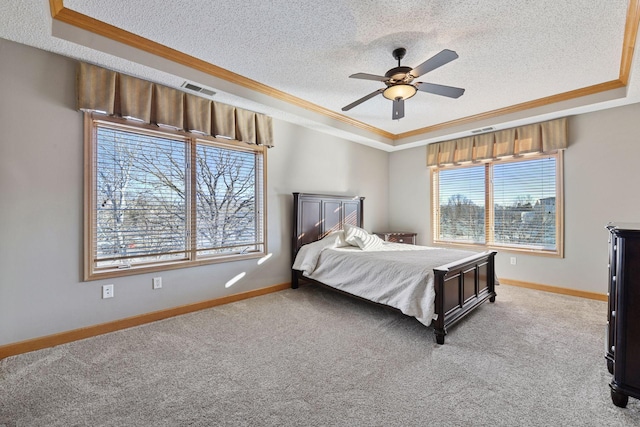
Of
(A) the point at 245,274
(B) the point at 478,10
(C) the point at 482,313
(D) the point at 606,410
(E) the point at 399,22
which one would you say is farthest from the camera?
(A) the point at 245,274

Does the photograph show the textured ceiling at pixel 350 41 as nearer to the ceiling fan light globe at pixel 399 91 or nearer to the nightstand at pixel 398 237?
the ceiling fan light globe at pixel 399 91

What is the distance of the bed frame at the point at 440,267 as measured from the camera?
8.32 feet

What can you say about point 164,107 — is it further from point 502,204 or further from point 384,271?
point 502,204

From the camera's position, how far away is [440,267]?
8.63 feet

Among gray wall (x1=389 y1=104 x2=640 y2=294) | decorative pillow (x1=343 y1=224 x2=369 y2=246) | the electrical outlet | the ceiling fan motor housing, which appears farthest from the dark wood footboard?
the electrical outlet

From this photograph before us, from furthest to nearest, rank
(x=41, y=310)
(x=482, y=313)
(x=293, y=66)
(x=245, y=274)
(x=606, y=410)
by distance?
(x=245, y=274)
(x=482, y=313)
(x=293, y=66)
(x=41, y=310)
(x=606, y=410)

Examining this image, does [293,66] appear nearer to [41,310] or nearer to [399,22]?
[399,22]

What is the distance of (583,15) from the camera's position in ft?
7.05

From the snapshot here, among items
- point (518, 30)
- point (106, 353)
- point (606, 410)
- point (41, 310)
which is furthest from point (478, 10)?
point (41, 310)

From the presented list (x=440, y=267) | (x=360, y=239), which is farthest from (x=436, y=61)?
(x=360, y=239)

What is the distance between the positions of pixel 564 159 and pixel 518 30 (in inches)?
99.9

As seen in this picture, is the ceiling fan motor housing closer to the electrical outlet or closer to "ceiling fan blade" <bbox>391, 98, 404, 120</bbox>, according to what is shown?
"ceiling fan blade" <bbox>391, 98, 404, 120</bbox>

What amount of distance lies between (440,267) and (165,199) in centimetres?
303

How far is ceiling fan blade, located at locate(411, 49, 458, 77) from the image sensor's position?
208 cm
